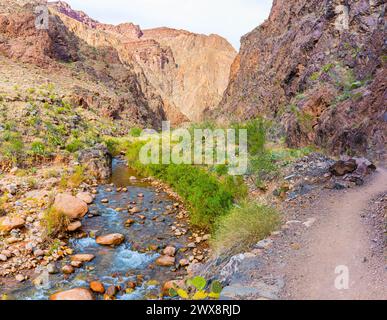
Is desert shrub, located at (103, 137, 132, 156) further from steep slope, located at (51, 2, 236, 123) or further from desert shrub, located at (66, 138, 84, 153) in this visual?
steep slope, located at (51, 2, 236, 123)

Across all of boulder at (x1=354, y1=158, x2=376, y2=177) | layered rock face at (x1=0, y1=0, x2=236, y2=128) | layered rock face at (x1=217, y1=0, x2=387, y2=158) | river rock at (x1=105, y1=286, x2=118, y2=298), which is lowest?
river rock at (x1=105, y1=286, x2=118, y2=298)

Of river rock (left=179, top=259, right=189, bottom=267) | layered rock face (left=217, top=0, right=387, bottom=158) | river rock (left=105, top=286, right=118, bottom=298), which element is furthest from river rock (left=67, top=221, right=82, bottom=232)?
layered rock face (left=217, top=0, right=387, bottom=158)

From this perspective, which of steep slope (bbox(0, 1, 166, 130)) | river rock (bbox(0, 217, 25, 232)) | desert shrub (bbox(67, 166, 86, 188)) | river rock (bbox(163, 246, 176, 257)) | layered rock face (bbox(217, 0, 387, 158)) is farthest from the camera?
steep slope (bbox(0, 1, 166, 130))

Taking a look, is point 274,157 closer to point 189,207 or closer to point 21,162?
point 189,207

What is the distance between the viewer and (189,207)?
11.2 m

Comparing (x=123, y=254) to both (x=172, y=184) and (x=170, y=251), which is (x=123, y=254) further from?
(x=172, y=184)

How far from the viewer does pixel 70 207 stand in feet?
31.5

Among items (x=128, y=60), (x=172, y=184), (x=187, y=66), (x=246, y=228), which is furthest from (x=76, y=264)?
(x=187, y=66)

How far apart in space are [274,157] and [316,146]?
2.20 metres

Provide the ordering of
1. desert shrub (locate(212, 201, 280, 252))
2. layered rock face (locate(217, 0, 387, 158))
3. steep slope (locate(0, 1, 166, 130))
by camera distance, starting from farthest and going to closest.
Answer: steep slope (locate(0, 1, 166, 130)), layered rock face (locate(217, 0, 387, 158)), desert shrub (locate(212, 201, 280, 252))

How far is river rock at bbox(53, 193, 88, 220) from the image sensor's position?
9.35 metres

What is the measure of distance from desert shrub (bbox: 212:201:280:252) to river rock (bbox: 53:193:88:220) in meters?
4.66

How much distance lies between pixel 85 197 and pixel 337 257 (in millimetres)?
8686

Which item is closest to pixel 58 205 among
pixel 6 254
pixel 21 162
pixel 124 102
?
pixel 6 254
